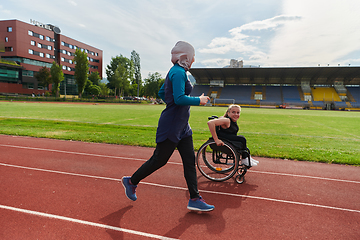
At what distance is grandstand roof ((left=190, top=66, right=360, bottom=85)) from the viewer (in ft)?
186

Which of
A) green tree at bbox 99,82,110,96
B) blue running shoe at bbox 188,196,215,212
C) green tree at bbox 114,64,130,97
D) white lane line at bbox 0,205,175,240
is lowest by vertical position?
white lane line at bbox 0,205,175,240

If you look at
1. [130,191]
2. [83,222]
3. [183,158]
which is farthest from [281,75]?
[83,222]

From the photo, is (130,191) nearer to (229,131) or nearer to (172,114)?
(172,114)

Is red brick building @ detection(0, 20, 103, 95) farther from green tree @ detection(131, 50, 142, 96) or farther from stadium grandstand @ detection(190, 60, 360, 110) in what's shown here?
stadium grandstand @ detection(190, 60, 360, 110)

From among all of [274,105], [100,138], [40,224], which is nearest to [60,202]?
[40,224]

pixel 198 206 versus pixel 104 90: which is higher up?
pixel 104 90

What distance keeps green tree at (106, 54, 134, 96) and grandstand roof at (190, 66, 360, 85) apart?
79.5 feet

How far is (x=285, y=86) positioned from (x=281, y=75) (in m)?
7.13

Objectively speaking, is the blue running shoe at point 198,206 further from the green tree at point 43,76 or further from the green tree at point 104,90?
the green tree at point 104,90

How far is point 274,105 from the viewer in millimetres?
59000

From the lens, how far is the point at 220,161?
4.54 meters

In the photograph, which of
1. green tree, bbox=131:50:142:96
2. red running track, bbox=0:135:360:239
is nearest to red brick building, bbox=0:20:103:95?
green tree, bbox=131:50:142:96

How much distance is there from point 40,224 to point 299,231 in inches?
126

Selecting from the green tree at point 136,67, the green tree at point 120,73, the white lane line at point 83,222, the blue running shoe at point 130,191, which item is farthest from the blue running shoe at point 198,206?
the green tree at point 136,67
